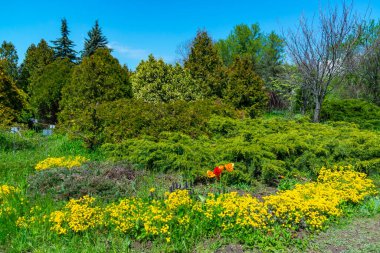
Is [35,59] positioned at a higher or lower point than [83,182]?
higher

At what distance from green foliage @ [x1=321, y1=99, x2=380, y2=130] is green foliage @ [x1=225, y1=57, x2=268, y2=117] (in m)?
3.04

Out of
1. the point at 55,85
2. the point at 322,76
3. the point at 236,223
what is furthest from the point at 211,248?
the point at 55,85

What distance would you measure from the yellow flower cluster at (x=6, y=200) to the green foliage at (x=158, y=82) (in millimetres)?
6538

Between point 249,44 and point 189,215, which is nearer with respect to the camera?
point 189,215

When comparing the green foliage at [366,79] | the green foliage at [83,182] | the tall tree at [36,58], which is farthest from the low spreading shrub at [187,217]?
the tall tree at [36,58]

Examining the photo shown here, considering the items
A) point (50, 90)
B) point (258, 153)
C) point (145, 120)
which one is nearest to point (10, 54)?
point (50, 90)

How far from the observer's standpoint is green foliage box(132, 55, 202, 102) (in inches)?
414

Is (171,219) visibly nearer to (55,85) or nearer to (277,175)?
(277,175)

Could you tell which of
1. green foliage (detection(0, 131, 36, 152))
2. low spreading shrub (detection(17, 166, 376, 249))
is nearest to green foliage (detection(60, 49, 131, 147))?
green foliage (detection(0, 131, 36, 152))

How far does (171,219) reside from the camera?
3.39m

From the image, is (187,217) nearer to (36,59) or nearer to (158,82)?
(158,82)

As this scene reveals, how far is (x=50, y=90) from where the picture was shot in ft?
42.8

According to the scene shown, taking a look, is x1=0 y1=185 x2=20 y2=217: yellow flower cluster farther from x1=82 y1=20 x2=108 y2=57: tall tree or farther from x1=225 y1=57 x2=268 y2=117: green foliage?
x1=82 y1=20 x2=108 y2=57: tall tree

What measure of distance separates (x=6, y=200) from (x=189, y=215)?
2214 mm
